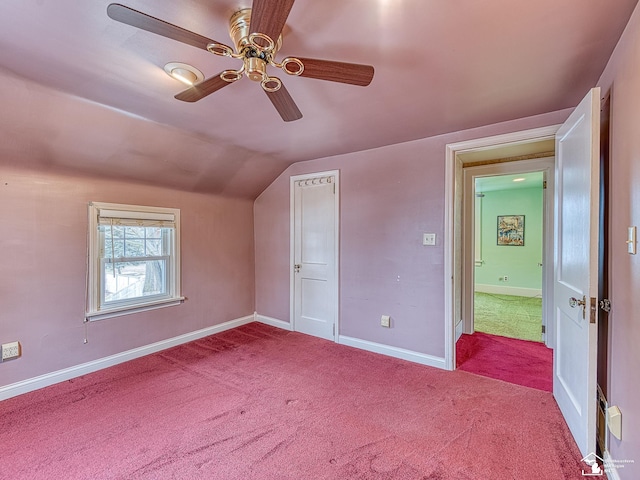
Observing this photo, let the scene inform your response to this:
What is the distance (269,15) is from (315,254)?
116 inches

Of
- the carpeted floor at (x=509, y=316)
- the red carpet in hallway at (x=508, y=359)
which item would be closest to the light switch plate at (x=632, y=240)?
the red carpet in hallway at (x=508, y=359)

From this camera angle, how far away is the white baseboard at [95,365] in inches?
96.5

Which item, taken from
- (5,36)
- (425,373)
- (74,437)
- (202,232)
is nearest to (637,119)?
(425,373)

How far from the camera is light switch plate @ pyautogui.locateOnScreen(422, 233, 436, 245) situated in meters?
2.98

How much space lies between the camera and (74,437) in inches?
76.5

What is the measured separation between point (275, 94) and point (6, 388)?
308cm

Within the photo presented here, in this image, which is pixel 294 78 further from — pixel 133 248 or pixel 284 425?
pixel 133 248

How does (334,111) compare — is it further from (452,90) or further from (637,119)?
(637,119)

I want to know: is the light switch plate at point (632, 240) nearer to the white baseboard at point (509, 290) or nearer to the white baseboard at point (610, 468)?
the white baseboard at point (610, 468)

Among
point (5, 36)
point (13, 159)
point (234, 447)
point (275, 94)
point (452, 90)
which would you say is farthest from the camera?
point (13, 159)

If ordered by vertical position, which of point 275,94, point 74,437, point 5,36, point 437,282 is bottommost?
point 74,437

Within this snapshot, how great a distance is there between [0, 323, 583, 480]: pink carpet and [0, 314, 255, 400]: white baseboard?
0.28ft

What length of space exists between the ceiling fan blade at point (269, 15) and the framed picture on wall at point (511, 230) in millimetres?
6893

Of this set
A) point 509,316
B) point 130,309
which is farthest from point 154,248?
point 509,316
